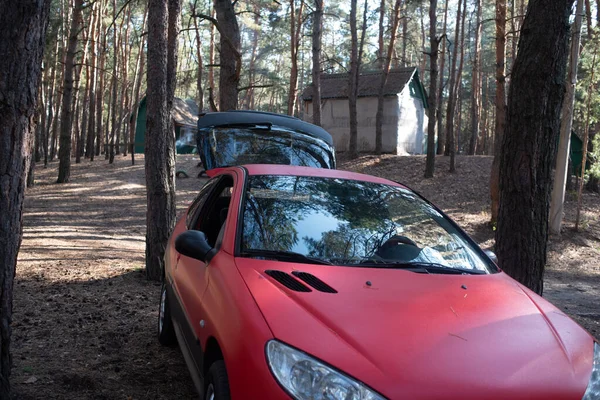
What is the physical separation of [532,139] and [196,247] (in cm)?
384

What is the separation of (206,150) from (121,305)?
2.24 m

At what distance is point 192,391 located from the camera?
432 centimetres

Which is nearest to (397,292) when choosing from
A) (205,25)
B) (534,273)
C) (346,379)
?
(346,379)

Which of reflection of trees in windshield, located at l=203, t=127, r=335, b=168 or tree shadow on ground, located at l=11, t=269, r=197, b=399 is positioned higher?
reflection of trees in windshield, located at l=203, t=127, r=335, b=168

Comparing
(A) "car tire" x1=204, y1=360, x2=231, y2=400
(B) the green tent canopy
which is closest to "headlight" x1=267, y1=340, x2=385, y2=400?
(A) "car tire" x1=204, y1=360, x2=231, y2=400

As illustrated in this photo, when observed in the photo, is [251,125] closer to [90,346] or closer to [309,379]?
[90,346]

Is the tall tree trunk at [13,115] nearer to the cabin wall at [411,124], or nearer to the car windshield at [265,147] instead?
the car windshield at [265,147]

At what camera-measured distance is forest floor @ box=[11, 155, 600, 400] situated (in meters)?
4.48

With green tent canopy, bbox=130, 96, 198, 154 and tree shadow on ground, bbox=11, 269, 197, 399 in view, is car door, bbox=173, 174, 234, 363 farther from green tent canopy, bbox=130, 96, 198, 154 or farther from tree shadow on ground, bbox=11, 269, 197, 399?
green tent canopy, bbox=130, 96, 198, 154

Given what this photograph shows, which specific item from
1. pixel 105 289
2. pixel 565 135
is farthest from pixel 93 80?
pixel 105 289

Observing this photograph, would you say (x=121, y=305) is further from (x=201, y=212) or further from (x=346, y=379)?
(x=346, y=379)

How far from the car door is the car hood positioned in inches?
21.9

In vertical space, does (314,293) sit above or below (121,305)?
above

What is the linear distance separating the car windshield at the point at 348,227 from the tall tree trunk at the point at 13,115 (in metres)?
1.44
